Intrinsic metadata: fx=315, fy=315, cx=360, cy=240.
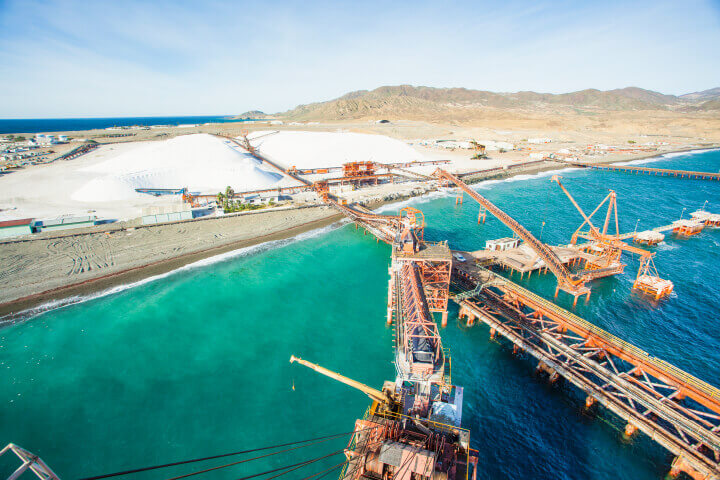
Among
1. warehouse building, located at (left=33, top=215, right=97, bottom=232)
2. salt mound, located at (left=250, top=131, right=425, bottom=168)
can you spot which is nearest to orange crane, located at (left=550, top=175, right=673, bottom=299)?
salt mound, located at (left=250, top=131, right=425, bottom=168)

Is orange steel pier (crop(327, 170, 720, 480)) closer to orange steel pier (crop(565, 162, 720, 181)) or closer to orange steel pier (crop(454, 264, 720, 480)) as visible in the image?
orange steel pier (crop(454, 264, 720, 480))

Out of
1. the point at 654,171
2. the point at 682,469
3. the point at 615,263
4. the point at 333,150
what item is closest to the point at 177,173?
the point at 333,150

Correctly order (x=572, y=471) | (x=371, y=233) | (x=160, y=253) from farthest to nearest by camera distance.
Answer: (x=371, y=233), (x=160, y=253), (x=572, y=471)

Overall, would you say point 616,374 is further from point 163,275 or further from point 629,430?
point 163,275

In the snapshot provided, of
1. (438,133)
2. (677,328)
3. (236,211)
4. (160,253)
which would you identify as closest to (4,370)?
(160,253)

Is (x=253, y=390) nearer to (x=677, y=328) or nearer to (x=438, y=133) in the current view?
(x=677, y=328)

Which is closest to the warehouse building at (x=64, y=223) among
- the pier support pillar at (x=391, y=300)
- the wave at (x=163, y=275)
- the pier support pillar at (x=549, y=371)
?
the wave at (x=163, y=275)

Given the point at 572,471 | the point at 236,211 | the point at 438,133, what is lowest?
the point at 572,471
